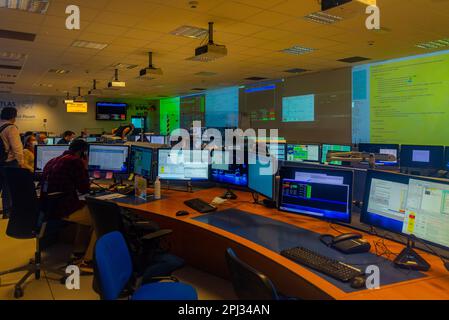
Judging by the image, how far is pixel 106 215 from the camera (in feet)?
7.52

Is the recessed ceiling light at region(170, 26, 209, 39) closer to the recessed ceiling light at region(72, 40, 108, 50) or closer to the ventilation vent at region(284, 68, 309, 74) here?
the recessed ceiling light at region(72, 40, 108, 50)

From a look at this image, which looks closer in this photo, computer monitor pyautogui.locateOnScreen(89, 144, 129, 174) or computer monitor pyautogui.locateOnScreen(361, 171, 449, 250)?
computer monitor pyautogui.locateOnScreen(361, 171, 449, 250)

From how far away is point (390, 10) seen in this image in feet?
13.7

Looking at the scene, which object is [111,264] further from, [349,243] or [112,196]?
[112,196]

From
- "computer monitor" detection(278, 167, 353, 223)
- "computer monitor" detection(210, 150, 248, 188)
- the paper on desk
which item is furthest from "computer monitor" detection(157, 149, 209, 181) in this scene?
"computer monitor" detection(278, 167, 353, 223)

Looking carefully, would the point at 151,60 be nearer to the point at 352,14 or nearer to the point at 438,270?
the point at 352,14

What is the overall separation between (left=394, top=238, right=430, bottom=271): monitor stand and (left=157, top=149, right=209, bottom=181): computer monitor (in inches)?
87.8

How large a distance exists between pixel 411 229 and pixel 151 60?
602cm

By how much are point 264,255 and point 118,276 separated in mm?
794

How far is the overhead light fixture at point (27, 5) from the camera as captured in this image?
3943mm

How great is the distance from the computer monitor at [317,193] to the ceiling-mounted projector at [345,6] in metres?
1.46

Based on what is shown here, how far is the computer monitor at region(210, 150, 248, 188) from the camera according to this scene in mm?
3324

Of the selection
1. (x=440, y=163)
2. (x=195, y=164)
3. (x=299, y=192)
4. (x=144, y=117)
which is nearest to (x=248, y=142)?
(x=195, y=164)

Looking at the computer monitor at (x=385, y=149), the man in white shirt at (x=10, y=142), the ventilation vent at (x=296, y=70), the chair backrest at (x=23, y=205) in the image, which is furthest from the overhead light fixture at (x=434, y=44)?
the man in white shirt at (x=10, y=142)
